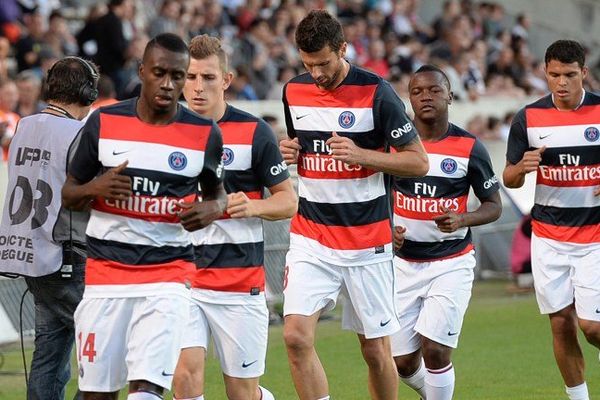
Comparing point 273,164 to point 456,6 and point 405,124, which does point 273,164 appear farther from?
point 456,6

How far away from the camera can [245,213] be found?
7.84 meters

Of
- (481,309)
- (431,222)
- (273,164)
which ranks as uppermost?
(273,164)

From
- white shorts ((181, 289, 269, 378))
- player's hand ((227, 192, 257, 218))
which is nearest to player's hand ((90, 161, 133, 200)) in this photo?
player's hand ((227, 192, 257, 218))

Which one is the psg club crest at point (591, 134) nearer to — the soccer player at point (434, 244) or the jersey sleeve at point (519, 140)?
the jersey sleeve at point (519, 140)

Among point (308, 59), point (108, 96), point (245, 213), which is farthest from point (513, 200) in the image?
point (245, 213)

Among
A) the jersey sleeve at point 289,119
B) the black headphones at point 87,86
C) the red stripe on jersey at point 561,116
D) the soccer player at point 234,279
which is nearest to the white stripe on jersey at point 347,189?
the jersey sleeve at point 289,119

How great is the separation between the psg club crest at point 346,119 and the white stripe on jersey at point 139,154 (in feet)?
6.99

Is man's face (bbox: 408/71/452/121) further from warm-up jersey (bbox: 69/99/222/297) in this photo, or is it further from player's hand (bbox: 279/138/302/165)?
warm-up jersey (bbox: 69/99/222/297)

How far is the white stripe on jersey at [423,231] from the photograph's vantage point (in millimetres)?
10102

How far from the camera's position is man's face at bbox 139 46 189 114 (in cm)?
733

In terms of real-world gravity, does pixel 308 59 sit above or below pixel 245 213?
above

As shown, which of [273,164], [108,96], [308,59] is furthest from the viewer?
[108,96]

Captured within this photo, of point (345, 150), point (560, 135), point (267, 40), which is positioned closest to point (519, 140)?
point (560, 135)

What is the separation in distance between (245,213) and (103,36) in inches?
495
